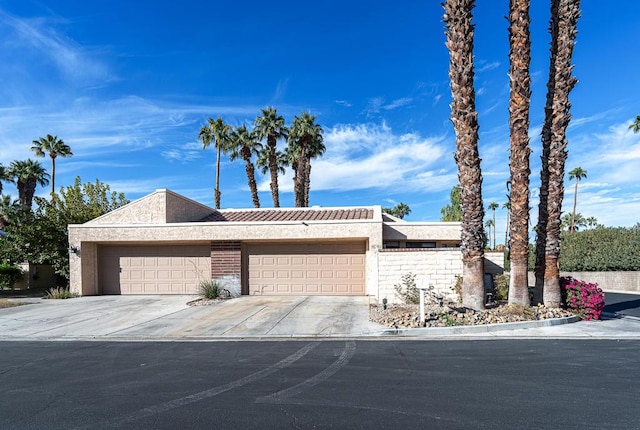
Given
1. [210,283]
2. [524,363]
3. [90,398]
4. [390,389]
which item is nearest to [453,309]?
[524,363]

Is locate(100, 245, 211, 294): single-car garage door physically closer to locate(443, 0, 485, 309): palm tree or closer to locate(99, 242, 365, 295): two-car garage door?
locate(99, 242, 365, 295): two-car garage door

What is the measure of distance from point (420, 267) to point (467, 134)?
5.30 m

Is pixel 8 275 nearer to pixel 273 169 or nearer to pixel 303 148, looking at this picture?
pixel 273 169

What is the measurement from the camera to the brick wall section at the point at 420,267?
1539 centimetres

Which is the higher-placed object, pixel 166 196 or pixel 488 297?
pixel 166 196

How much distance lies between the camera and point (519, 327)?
437 inches

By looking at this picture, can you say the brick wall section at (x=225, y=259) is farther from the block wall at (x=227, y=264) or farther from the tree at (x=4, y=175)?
the tree at (x=4, y=175)

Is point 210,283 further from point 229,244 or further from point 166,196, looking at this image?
point 166,196

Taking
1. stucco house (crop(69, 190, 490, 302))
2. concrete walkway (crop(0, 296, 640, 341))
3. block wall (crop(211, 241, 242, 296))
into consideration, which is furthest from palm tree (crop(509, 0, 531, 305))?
block wall (crop(211, 241, 242, 296))

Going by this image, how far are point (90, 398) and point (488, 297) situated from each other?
11.8m

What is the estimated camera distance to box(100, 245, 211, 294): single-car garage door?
19.8 m

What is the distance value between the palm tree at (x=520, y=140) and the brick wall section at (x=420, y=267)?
9.34 feet

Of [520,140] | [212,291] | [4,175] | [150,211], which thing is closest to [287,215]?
[212,291]

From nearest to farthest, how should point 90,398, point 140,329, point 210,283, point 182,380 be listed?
point 90,398 → point 182,380 → point 140,329 → point 210,283
